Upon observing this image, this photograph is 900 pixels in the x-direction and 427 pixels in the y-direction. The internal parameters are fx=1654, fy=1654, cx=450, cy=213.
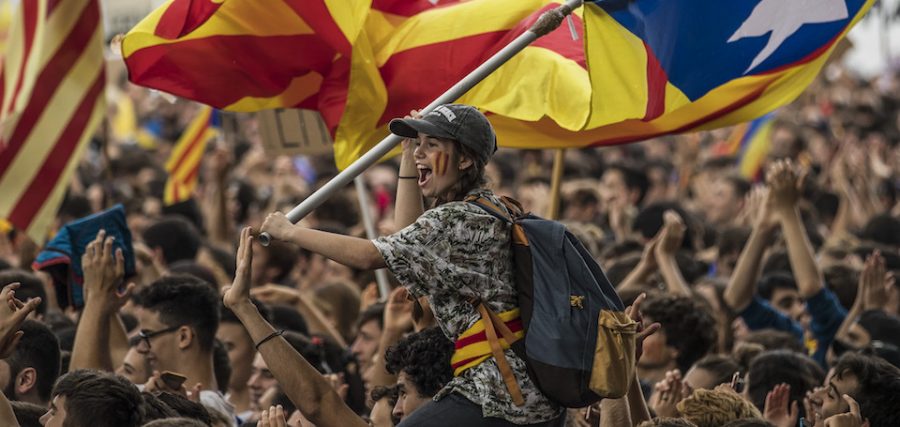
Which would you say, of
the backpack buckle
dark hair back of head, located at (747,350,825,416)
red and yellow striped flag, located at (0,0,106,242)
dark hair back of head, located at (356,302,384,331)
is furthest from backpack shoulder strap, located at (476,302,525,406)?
red and yellow striped flag, located at (0,0,106,242)

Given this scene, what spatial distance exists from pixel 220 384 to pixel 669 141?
15.5m

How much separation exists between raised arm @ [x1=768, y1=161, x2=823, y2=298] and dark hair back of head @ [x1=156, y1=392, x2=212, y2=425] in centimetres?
364

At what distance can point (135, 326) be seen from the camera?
351 inches

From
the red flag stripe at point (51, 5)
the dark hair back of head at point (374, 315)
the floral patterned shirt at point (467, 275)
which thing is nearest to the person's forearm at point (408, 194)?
the floral patterned shirt at point (467, 275)

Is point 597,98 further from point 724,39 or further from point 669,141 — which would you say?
point 669,141

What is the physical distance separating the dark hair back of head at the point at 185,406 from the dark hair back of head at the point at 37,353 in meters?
0.93

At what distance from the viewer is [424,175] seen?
5461 mm

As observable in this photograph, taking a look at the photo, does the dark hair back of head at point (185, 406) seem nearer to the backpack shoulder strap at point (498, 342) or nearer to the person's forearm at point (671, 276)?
the backpack shoulder strap at point (498, 342)

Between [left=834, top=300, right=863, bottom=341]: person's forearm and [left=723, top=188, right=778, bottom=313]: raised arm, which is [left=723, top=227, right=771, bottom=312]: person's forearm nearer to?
[left=723, top=188, right=778, bottom=313]: raised arm

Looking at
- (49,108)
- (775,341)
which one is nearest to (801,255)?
(775,341)

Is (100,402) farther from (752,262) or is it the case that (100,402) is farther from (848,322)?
(848,322)

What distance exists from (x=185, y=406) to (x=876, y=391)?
2.72 meters

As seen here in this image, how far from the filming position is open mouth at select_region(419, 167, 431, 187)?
5.44 m

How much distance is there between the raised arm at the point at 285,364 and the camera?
561 centimetres
